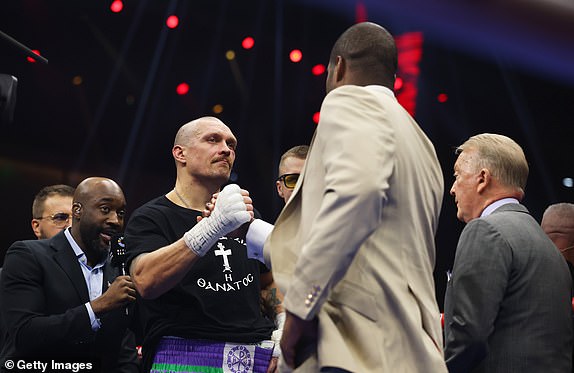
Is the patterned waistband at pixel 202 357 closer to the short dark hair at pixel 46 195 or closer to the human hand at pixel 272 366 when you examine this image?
the human hand at pixel 272 366

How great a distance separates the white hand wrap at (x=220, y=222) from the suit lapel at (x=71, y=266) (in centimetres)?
93

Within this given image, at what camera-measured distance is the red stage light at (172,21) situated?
17.4 ft

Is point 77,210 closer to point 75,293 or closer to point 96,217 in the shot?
point 96,217

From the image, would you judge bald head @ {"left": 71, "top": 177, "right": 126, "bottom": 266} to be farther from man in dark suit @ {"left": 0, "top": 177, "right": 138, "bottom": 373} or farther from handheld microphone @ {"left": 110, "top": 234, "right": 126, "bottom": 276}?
handheld microphone @ {"left": 110, "top": 234, "right": 126, "bottom": 276}

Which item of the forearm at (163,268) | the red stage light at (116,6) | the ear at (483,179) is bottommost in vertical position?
the forearm at (163,268)

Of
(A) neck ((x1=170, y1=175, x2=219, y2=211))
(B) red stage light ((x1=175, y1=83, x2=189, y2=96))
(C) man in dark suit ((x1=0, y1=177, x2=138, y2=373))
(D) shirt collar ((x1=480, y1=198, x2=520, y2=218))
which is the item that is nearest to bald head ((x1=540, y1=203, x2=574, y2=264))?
(D) shirt collar ((x1=480, y1=198, x2=520, y2=218))

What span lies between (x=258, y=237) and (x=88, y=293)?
4.20ft

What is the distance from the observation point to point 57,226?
3658 millimetres

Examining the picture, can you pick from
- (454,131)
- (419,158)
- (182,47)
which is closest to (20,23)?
(182,47)

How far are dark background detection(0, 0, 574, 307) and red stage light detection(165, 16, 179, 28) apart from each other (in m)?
0.05

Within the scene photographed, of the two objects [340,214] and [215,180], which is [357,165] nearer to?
[340,214]

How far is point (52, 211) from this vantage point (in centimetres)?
369

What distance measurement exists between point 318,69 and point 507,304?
4144mm

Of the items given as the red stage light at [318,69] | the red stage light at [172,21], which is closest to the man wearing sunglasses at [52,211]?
the red stage light at [172,21]
